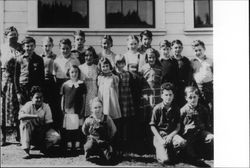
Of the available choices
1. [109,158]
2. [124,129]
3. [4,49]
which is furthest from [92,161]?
[4,49]

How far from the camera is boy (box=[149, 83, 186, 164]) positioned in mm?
2928

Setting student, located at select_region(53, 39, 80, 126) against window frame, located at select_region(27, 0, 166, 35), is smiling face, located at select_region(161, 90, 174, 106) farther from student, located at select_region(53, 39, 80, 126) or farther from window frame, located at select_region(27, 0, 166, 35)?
student, located at select_region(53, 39, 80, 126)

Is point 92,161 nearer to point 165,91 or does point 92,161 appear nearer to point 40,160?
point 40,160

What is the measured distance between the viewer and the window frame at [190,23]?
2.99 m

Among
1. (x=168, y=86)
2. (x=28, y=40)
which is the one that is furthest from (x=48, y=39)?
(x=168, y=86)

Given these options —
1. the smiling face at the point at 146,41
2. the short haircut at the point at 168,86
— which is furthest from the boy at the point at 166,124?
the smiling face at the point at 146,41

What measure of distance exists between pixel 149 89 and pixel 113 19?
0.65 meters

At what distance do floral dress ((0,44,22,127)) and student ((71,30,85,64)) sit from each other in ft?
1.59

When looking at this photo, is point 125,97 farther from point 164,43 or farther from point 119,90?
point 164,43

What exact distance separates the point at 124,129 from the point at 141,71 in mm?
485

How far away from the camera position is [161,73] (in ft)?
9.71

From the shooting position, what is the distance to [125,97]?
115 inches

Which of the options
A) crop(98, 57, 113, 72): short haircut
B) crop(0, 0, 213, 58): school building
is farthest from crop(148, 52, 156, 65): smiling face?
crop(98, 57, 113, 72): short haircut

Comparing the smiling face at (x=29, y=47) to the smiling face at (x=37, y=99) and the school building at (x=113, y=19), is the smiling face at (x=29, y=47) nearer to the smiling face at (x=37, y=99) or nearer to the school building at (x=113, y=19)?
the school building at (x=113, y=19)
